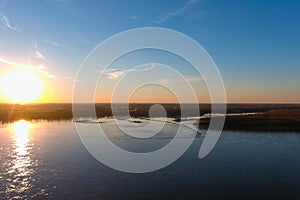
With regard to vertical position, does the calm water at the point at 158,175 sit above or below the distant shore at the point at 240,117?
below

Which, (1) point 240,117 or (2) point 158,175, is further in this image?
(1) point 240,117

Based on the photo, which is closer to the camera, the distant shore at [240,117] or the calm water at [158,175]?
the calm water at [158,175]

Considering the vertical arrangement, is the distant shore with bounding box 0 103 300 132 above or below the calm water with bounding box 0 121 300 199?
above

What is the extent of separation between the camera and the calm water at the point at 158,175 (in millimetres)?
16453

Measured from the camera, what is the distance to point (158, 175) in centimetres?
2014

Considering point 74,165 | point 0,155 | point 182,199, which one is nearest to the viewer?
point 182,199

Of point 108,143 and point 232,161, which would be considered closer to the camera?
point 232,161

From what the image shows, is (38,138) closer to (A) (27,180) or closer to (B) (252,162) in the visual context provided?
(A) (27,180)

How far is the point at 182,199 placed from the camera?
15.6m

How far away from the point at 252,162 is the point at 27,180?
59.0ft

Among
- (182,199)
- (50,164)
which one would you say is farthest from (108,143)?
(182,199)

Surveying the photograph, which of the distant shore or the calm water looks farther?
the distant shore

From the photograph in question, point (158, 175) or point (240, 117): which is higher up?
point (240, 117)

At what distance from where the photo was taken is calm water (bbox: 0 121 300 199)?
16.5 metres
